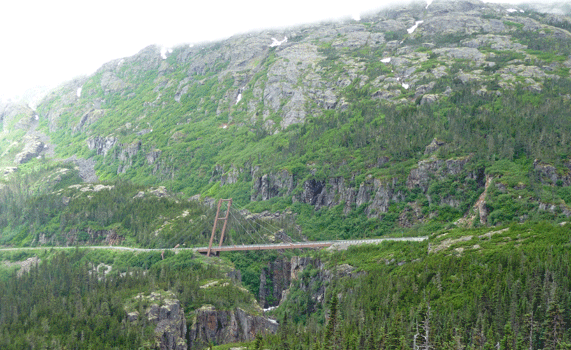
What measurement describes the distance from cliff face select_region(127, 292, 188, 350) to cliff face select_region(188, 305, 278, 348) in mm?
3179

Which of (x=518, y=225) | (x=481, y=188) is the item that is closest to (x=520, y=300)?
(x=518, y=225)

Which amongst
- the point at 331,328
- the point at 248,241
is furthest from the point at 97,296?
the point at 331,328

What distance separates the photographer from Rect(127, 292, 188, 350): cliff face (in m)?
116

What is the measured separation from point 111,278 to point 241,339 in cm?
5000

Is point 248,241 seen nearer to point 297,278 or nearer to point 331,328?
point 297,278

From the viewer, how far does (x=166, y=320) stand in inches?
4670

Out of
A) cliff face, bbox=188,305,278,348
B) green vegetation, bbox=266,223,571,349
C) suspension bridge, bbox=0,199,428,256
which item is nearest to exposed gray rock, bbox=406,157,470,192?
suspension bridge, bbox=0,199,428,256

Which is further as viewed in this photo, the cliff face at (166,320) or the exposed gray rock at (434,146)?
the exposed gray rock at (434,146)

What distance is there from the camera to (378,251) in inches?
5433

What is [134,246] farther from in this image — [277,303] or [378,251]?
[378,251]

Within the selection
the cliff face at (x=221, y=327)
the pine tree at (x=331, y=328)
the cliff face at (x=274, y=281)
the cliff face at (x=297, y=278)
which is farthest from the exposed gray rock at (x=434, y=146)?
the pine tree at (x=331, y=328)

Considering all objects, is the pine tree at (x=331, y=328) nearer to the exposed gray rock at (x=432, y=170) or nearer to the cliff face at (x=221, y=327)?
the cliff face at (x=221, y=327)

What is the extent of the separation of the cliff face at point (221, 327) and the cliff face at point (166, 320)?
3179 mm

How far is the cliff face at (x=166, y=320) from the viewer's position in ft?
381
